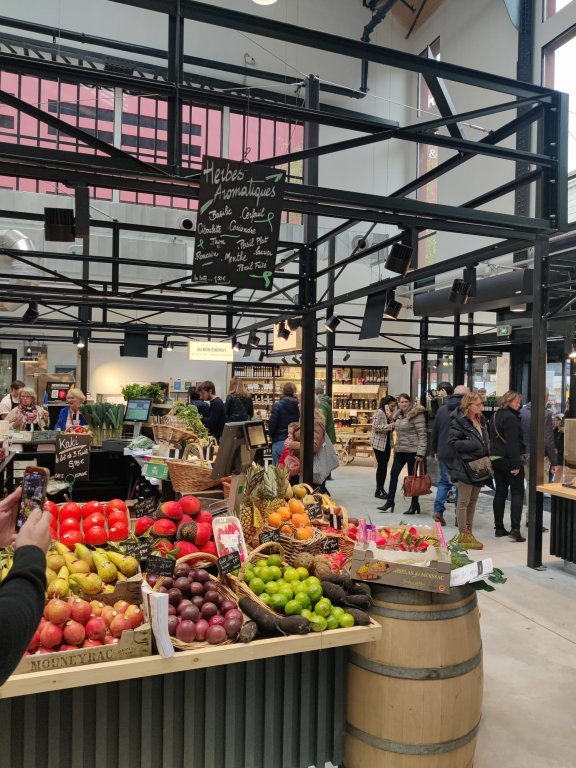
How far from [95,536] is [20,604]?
5.36ft

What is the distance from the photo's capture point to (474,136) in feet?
40.1

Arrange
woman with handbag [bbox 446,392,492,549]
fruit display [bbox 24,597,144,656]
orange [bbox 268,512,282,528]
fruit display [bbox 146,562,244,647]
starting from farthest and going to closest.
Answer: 1. woman with handbag [bbox 446,392,492,549]
2. orange [bbox 268,512,282,528]
3. fruit display [bbox 146,562,244,647]
4. fruit display [bbox 24,597,144,656]

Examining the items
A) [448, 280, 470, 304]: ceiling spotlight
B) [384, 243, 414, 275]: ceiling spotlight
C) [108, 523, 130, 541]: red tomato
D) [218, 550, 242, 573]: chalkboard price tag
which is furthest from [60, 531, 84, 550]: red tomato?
[448, 280, 470, 304]: ceiling spotlight

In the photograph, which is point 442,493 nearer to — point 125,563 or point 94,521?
point 94,521

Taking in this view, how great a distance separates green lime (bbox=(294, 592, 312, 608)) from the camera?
241 cm

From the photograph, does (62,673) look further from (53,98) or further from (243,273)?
(53,98)

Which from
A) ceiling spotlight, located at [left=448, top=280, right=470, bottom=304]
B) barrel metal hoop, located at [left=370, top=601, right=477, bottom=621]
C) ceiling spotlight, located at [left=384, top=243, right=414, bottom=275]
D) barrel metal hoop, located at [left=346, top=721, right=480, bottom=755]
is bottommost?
barrel metal hoop, located at [left=346, top=721, right=480, bottom=755]

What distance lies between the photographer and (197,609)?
7.41 feet

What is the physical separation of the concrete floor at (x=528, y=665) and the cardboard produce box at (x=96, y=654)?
1723 millimetres

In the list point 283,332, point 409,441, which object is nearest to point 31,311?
point 283,332

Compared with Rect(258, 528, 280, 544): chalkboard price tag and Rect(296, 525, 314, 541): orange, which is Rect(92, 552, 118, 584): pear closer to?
Rect(258, 528, 280, 544): chalkboard price tag

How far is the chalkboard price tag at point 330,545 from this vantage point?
301 centimetres

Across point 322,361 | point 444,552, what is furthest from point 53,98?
point 444,552

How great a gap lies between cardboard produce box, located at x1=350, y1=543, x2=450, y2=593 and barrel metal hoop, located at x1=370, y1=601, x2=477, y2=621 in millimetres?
104
